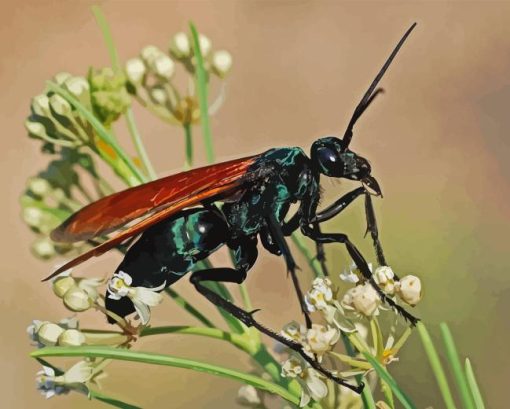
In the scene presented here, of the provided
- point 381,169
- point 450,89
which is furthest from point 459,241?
point 450,89

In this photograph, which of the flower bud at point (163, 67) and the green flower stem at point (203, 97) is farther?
the flower bud at point (163, 67)

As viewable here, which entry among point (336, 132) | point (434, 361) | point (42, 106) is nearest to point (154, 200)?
point (42, 106)

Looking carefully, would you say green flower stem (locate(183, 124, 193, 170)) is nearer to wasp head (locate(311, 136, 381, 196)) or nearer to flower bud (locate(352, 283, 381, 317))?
wasp head (locate(311, 136, 381, 196))

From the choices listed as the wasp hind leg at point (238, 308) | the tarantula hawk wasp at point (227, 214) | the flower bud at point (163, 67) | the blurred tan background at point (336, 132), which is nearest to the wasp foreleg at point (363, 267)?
the tarantula hawk wasp at point (227, 214)

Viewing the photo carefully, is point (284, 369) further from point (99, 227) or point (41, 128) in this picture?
point (41, 128)

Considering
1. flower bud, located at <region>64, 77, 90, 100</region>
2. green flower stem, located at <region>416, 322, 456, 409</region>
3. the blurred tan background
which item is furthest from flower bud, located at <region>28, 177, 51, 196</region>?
the blurred tan background

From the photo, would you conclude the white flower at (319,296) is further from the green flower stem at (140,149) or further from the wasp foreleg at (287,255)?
the green flower stem at (140,149)

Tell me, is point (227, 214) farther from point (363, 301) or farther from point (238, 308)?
point (363, 301)
